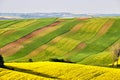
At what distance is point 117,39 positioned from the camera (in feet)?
462

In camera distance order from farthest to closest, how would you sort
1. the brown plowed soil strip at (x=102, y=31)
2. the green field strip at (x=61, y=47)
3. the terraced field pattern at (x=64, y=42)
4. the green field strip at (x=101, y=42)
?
the brown plowed soil strip at (x=102, y=31)
the green field strip at (x=61, y=47)
the green field strip at (x=101, y=42)
the terraced field pattern at (x=64, y=42)

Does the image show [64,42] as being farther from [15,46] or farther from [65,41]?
[15,46]

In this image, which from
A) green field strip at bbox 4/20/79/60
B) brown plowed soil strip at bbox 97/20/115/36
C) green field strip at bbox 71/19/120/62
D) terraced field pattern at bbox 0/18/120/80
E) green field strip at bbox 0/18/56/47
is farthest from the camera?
brown plowed soil strip at bbox 97/20/115/36

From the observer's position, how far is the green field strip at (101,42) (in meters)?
124

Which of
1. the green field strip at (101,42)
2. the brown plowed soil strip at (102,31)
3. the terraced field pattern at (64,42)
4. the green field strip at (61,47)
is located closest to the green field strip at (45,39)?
the terraced field pattern at (64,42)

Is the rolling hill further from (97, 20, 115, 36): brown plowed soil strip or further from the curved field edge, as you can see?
the curved field edge

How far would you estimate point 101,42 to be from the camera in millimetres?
139625

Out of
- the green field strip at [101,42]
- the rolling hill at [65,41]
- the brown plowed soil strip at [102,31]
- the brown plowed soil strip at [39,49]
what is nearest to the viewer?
the rolling hill at [65,41]

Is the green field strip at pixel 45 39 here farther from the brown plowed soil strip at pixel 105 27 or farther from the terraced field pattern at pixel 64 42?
the brown plowed soil strip at pixel 105 27

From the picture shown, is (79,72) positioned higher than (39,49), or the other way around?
(79,72)

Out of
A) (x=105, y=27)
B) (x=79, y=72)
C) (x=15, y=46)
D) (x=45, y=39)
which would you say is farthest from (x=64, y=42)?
(x=79, y=72)

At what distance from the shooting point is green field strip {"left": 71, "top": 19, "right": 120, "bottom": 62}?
124 metres

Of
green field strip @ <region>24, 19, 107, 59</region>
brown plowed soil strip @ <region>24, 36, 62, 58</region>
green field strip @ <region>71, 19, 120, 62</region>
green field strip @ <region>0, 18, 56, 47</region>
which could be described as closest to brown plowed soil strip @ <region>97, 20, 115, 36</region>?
green field strip @ <region>71, 19, 120, 62</region>

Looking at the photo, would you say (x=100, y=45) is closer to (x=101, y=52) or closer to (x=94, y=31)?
(x=101, y=52)
